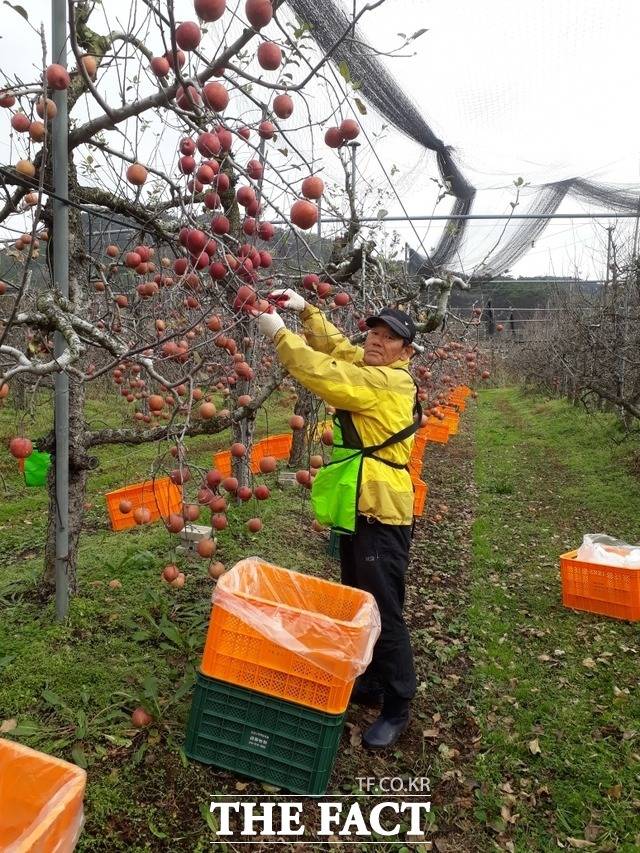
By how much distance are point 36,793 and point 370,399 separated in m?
1.76

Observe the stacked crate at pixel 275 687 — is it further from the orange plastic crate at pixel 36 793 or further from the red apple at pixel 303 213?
the red apple at pixel 303 213

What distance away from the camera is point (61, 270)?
302cm

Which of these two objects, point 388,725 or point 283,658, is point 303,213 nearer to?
point 283,658

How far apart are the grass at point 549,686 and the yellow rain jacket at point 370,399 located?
124 centimetres

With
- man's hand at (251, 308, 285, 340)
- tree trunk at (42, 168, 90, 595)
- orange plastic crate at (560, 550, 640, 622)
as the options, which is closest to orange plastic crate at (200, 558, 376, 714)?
man's hand at (251, 308, 285, 340)

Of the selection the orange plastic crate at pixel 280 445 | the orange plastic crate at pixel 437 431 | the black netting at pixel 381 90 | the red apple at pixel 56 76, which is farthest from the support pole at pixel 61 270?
the orange plastic crate at pixel 437 431

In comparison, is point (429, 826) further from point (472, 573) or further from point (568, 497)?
point (568, 497)

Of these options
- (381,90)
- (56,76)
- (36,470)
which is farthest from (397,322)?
(36,470)

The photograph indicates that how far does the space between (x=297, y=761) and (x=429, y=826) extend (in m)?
0.58

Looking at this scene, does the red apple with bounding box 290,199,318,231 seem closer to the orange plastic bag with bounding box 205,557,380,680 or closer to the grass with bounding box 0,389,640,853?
the orange plastic bag with bounding box 205,557,380,680

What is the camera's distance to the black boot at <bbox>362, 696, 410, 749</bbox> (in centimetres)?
298

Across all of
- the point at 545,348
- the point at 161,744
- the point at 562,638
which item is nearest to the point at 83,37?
the point at 161,744

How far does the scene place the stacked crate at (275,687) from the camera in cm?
247

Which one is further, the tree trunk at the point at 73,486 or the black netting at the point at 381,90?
the tree trunk at the point at 73,486
